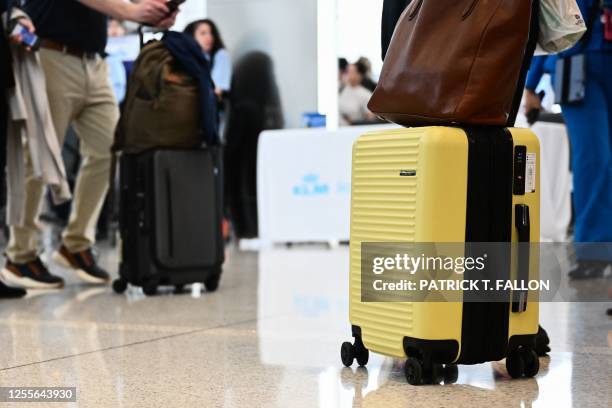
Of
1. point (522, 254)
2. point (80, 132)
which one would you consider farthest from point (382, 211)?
point (80, 132)

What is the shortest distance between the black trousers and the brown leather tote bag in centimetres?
32

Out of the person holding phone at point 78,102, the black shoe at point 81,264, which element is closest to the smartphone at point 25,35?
the person holding phone at point 78,102

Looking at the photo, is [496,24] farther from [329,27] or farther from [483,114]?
[329,27]

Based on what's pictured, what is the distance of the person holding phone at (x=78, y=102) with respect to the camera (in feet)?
11.7

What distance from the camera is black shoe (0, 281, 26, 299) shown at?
3449 millimetres

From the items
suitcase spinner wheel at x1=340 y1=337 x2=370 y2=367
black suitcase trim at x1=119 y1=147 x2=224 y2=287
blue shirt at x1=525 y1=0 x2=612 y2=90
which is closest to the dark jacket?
black suitcase trim at x1=119 y1=147 x2=224 y2=287

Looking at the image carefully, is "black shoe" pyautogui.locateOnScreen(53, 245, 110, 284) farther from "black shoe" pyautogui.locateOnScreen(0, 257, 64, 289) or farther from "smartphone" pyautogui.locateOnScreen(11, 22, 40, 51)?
"smartphone" pyautogui.locateOnScreen(11, 22, 40, 51)

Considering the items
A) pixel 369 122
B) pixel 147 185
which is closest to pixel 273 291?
pixel 147 185

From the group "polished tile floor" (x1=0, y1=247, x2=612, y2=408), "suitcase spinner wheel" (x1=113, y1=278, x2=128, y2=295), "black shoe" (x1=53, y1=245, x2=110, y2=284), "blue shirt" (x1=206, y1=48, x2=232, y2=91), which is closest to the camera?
"polished tile floor" (x1=0, y1=247, x2=612, y2=408)

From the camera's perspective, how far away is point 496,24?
1860 mm

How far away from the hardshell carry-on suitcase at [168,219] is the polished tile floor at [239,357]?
0.34 ft

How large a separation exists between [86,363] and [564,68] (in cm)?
226

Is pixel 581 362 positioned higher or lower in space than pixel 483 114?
lower

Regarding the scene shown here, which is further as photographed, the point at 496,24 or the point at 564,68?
the point at 564,68
